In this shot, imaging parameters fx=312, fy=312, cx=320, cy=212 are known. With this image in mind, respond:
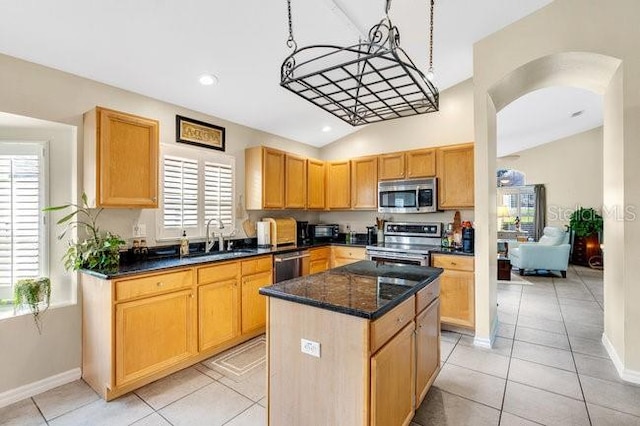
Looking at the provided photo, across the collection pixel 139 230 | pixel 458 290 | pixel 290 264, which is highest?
pixel 139 230

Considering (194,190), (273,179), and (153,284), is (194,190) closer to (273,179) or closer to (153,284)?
(273,179)

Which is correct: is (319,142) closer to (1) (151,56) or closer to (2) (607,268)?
(1) (151,56)

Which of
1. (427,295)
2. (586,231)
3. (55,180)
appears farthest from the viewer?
(586,231)

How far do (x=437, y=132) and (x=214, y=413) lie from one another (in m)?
4.10

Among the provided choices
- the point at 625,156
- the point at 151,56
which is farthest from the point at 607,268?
the point at 151,56

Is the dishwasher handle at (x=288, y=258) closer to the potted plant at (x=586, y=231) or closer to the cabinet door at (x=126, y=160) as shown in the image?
the cabinet door at (x=126, y=160)

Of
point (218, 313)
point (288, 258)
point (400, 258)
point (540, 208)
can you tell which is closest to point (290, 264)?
Result: point (288, 258)

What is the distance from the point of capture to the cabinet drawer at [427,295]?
2.08 metres

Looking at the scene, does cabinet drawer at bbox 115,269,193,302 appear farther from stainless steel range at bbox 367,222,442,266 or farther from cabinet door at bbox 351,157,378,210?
cabinet door at bbox 351,157,378,210

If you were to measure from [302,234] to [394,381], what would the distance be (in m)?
3.18

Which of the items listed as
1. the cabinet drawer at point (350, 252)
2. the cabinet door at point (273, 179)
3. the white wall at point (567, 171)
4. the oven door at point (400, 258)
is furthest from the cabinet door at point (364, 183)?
the white wall at point (567, 171)

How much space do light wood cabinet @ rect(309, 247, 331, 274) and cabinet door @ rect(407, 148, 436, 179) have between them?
1633 millimetres

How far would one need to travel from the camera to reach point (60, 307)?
2639mm

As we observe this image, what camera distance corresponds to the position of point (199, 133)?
12.0ft
